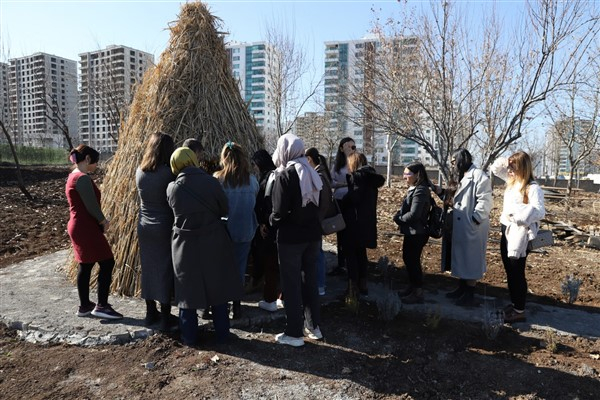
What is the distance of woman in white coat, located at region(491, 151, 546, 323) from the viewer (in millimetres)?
3986

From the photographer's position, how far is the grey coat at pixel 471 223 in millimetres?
4363

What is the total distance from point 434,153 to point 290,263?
4.92 meters

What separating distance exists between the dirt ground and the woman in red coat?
0.58m

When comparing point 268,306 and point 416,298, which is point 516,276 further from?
point 268,306

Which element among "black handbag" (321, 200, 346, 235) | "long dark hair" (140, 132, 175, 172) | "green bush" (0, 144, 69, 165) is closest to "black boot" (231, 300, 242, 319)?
"black handbag" (321, 200, 346, 235)

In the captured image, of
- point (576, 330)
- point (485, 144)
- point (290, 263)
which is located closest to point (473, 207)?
point (576, 330)

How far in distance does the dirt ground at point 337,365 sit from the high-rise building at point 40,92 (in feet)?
70.5

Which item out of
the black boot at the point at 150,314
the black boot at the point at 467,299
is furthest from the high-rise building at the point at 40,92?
the black boot at the point at 467,299

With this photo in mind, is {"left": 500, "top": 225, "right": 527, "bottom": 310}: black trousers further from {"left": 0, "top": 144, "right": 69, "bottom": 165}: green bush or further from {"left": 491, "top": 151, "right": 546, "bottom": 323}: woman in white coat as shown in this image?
{"left": 0, "top": 144, "right": 69, "bottom": 165}: green bush

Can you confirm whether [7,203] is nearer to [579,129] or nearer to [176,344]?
[176,344]

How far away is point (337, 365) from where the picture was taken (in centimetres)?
347

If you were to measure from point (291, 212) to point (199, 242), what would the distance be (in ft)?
2.55

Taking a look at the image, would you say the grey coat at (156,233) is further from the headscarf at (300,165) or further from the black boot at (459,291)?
the black boot at (459,291)

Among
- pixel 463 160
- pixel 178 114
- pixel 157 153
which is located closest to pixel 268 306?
pixel 157 153
